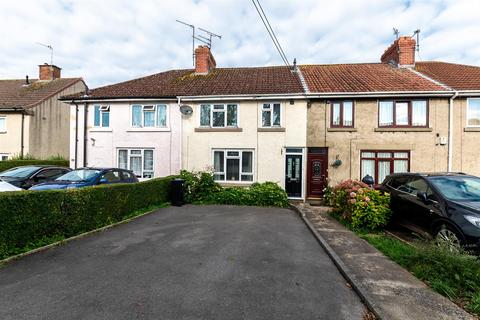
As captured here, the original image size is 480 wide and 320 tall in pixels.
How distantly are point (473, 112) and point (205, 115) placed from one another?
1255 centimetres

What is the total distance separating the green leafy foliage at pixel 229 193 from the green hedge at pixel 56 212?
3485mm

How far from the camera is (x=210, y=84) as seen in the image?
14156 mm

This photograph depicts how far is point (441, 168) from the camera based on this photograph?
36.9ft

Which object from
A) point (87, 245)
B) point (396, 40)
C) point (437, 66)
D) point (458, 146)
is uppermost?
point (396, 40)

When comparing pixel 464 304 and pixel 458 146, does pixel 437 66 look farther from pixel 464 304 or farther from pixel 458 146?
pixel 464 304

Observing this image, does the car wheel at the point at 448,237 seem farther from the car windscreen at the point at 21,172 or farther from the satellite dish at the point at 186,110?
the car windscreen at the point at 21,172

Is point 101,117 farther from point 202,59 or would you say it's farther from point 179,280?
point 179,280

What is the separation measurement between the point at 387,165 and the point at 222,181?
26.0 ft

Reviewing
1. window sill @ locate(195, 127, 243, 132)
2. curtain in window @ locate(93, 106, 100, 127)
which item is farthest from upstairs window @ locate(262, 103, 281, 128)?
curtain in window @ locate(93, 106, 100, 127)

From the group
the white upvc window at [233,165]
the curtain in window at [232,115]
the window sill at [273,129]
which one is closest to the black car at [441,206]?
the window sill at [273,129]

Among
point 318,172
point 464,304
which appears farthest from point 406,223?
point 318,172

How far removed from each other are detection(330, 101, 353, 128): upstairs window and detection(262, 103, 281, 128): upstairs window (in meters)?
2.58

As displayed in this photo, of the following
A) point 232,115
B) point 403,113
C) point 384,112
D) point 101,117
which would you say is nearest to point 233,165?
point 232,115

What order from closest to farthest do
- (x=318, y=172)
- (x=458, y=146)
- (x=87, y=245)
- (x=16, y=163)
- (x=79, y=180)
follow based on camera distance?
(x=87, y=245)
(x=79, y=180)
(x=458, y=146)
(x=318, y=172)
(x=16, y=163)
